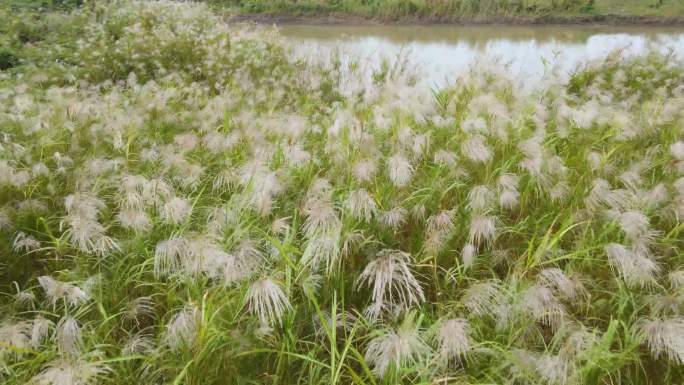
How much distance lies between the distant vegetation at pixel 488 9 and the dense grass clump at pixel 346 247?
1319 centimetres

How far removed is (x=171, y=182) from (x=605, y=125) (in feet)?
11.0

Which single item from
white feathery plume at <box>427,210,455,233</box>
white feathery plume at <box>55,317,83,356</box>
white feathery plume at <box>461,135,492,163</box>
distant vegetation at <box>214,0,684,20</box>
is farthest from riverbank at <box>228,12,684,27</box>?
white feathery plume at <box>55,317,83,356</box>

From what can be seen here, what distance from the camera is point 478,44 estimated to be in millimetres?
10453

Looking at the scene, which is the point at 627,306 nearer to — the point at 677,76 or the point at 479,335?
the point at 479,335

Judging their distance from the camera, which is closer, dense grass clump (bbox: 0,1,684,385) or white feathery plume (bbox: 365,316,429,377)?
white feathery plume (bbox: 365,316,429,377)

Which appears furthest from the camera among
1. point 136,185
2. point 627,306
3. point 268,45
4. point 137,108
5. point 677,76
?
point 268,45

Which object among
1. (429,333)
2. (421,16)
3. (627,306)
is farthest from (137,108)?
(421,16)

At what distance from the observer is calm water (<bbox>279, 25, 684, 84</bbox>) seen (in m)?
6.72

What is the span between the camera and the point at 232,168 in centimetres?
300

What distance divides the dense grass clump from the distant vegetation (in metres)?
13.2

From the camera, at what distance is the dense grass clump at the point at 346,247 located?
1.70 meters

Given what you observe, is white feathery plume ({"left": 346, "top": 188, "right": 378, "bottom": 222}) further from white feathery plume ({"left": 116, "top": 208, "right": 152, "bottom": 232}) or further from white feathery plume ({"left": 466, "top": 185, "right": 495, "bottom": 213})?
white feathery plume ({"left": 116, "top": 208, "right": 152, "bottom": 232})

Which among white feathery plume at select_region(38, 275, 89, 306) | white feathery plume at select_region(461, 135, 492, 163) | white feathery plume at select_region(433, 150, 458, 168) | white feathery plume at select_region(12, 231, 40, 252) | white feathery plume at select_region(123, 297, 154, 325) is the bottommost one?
white feathery plume at select_region(123, 297, 154, 325)

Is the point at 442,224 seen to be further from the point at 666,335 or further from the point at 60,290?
the point at 60,290
